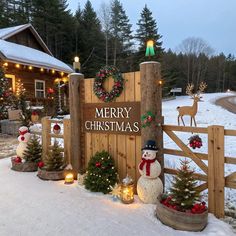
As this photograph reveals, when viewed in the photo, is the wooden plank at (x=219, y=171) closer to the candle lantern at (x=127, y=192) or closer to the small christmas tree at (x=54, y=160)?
the candle lantern at (x=127, y=192)

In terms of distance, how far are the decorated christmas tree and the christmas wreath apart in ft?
25.0

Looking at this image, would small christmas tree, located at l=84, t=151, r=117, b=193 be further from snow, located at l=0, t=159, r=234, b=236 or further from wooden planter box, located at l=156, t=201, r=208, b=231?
wooden planter box, located at l=156, t=201, r=208, b=231

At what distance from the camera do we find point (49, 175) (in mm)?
4969

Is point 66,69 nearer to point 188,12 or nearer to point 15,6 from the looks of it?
point 15,6

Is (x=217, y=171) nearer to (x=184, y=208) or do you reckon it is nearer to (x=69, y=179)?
(x=184, y=208)

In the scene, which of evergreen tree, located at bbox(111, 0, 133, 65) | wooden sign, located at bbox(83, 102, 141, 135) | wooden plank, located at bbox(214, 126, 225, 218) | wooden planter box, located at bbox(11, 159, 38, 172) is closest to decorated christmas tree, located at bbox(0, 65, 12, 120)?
wooden planter box, located at bbox(11, 159, 38, 172)

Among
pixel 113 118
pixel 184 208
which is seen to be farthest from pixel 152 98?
pixel 184 208

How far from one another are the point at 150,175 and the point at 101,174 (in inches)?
39.0

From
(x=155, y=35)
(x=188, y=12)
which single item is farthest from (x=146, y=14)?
(x=188, y=12)

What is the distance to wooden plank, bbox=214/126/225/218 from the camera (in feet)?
11.4

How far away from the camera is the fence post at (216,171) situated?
11.4 ft

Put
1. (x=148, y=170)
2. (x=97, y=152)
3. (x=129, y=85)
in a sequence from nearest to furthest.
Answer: (x=148, y=170) → (x=129, y=85) → (x=97, y=152)

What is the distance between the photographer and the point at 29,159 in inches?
222

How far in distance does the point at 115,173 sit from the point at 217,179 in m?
1.68
